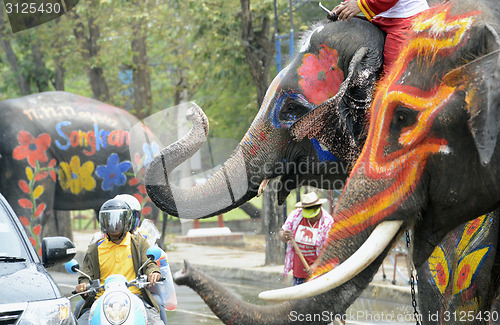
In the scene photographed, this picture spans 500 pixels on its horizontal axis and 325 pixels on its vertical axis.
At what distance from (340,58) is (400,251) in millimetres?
7354

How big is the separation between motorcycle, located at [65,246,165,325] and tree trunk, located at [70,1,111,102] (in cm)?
1171

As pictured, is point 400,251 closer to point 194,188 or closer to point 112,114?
point 112,114

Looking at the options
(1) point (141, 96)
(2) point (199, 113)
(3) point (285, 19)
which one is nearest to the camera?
(2) point (199, 113)

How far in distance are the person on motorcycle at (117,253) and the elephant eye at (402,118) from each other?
2.38 metres

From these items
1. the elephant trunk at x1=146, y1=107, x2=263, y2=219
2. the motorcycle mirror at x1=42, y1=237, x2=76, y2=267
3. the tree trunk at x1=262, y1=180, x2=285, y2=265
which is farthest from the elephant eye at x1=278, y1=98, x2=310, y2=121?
the tree trunk at x1=262, y1=180, x2=285, y2=265

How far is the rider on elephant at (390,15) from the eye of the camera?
465 cm

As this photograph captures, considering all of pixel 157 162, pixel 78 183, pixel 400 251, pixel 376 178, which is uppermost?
pixel 376 178

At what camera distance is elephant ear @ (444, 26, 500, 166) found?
3.13m

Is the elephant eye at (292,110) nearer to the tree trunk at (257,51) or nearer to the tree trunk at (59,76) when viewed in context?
the tree trunk at (257,51)

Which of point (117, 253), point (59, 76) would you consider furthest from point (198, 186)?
point (59, 76)

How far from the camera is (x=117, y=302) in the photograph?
4.98m

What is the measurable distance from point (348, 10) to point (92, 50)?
13.1 m

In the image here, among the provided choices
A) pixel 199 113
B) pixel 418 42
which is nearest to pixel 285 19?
pixel 199 113

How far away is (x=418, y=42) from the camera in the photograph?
3.60 m
